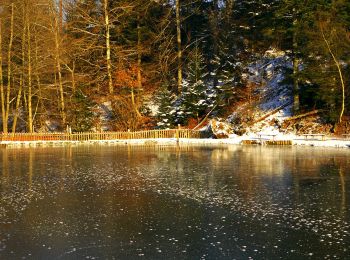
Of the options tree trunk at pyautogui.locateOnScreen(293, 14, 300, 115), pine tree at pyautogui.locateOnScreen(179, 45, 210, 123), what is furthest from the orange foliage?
tree trunk at pyautogui.locateOnScreen(293, 14, 300, 115)

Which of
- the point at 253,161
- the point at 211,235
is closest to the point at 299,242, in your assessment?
the point at 211,235

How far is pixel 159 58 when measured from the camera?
50.8 metres

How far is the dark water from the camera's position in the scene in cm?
734

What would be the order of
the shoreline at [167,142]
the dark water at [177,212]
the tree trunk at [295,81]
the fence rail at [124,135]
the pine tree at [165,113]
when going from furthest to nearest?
the pine tree at [165,113]
the fence rail at [124,135]
the tree trunk at [295,81]
the shoreline at [167,142]
the dark water at [177,212]

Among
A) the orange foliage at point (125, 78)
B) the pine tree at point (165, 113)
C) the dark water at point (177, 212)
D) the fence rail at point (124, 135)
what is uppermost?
the orange foliage at point (125, 78)

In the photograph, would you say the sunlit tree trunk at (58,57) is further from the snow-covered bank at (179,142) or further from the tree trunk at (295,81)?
the tree trunk at (295,81)

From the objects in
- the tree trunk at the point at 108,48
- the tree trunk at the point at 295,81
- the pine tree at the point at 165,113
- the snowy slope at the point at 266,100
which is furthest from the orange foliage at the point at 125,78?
the tree trunk at the point at 295,81

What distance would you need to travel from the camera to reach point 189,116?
42.7 meters

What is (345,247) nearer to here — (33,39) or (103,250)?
(103,250)

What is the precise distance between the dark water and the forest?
19.8m

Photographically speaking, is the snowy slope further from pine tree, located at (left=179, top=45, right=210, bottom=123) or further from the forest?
pine tree, located at (left=179, top=45, right=210, bottom=123)

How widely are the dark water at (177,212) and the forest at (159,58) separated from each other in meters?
19.8

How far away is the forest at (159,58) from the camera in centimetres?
3584

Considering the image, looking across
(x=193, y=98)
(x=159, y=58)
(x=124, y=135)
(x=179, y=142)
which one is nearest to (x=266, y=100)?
(x=193, y=98)
